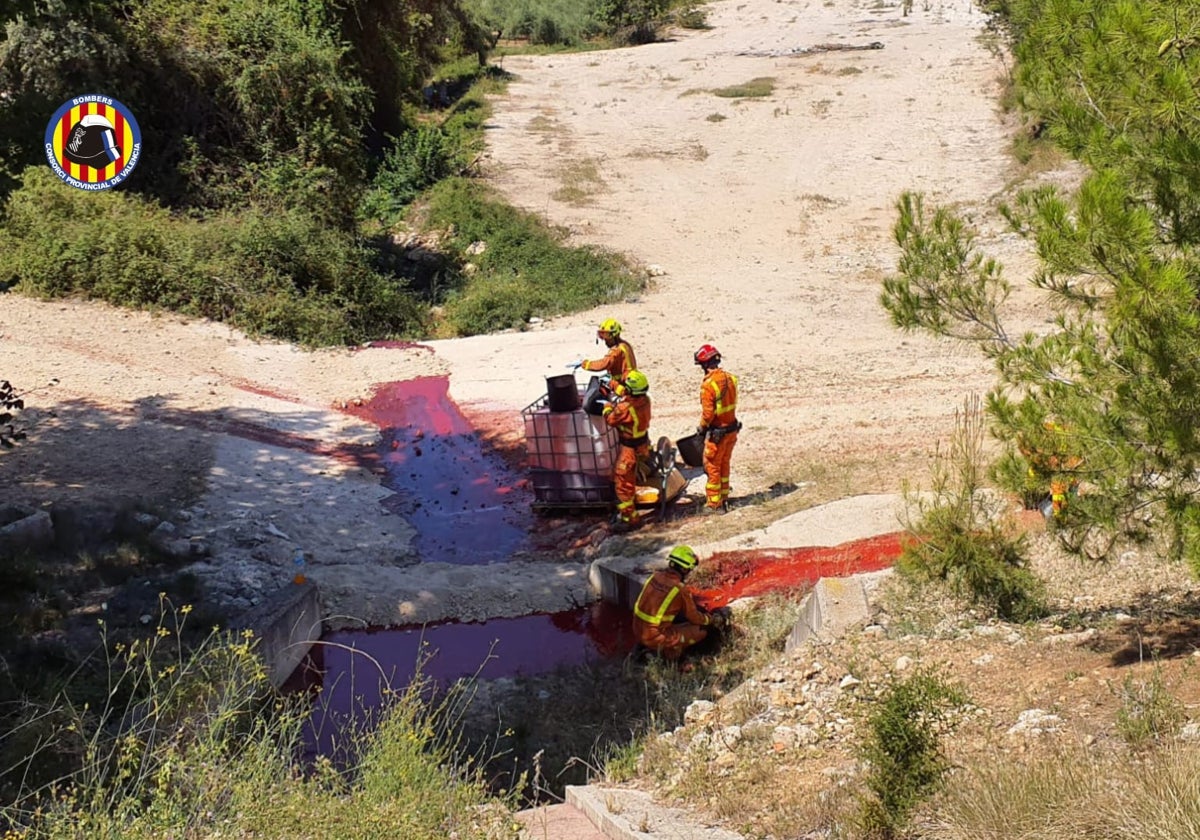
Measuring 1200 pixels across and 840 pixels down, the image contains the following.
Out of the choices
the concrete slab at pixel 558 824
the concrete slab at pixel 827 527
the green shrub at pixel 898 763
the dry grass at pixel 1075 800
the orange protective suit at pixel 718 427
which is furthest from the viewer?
the orange protective suit at pixel 718 427

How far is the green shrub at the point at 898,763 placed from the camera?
479 cm

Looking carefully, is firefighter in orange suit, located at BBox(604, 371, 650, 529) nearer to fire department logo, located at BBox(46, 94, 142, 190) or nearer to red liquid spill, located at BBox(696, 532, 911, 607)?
red liquid spill, located at BBox(696, 532, 911, 607)

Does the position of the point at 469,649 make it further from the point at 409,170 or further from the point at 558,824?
the point at 409,170

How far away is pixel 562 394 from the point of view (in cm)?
1184

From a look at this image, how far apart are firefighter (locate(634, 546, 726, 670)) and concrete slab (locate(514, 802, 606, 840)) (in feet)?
9.85

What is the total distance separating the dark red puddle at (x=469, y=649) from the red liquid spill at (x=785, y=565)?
870 mm

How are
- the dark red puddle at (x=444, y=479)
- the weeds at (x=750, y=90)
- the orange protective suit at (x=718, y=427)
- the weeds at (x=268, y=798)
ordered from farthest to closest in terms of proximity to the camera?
the weeds at (x=750, y=90)
the dark red puddle at (x=444, y=479)
the orange protective suit at (x=718, y=427)
the weeds at (x=268, y=798)

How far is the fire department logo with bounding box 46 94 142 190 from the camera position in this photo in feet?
65.7

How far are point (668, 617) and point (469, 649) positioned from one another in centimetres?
189

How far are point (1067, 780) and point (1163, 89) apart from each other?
311 cm

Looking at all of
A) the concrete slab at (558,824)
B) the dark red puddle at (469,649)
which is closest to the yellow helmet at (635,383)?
the dark red puddle at (469,649)

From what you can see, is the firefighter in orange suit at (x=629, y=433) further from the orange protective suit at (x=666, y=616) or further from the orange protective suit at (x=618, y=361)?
the orange protective suit at (x=666, y=616)

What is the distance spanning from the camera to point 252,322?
18172 millimetres

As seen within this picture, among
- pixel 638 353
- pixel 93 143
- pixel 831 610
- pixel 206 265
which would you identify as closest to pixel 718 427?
pixel 831 610
